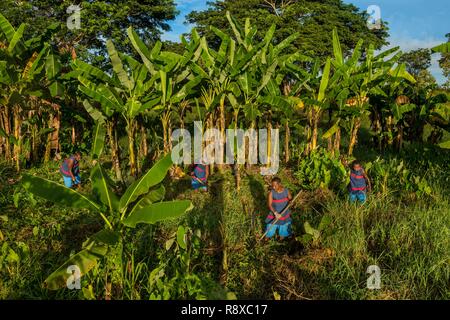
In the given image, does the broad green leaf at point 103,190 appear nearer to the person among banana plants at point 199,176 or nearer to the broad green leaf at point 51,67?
the person among banana plants at point 199,176

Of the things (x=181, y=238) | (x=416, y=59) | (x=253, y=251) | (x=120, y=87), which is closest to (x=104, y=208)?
(x=181, y=238)

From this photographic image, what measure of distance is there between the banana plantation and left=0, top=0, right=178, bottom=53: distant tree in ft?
34.2

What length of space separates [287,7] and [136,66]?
20.2 m

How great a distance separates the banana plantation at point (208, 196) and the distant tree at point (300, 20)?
13.8m

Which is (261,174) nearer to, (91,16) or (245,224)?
(245,224)

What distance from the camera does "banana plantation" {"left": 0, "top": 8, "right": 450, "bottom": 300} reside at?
147 inches

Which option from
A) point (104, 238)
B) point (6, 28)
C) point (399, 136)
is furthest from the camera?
point (399, 136)

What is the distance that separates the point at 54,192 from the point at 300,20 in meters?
25.0

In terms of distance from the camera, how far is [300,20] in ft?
82.5

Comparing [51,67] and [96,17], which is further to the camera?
[96,17]

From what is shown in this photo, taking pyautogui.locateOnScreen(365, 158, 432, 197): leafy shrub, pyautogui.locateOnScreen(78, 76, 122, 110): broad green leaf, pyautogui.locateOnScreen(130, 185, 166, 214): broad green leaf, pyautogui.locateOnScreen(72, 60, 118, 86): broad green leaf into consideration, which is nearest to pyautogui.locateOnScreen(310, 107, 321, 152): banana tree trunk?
pyautogui.locateOnScreen(365, 158, 432, 197): leafy shrub

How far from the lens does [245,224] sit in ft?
18.4

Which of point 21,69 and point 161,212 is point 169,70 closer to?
point 21,69
